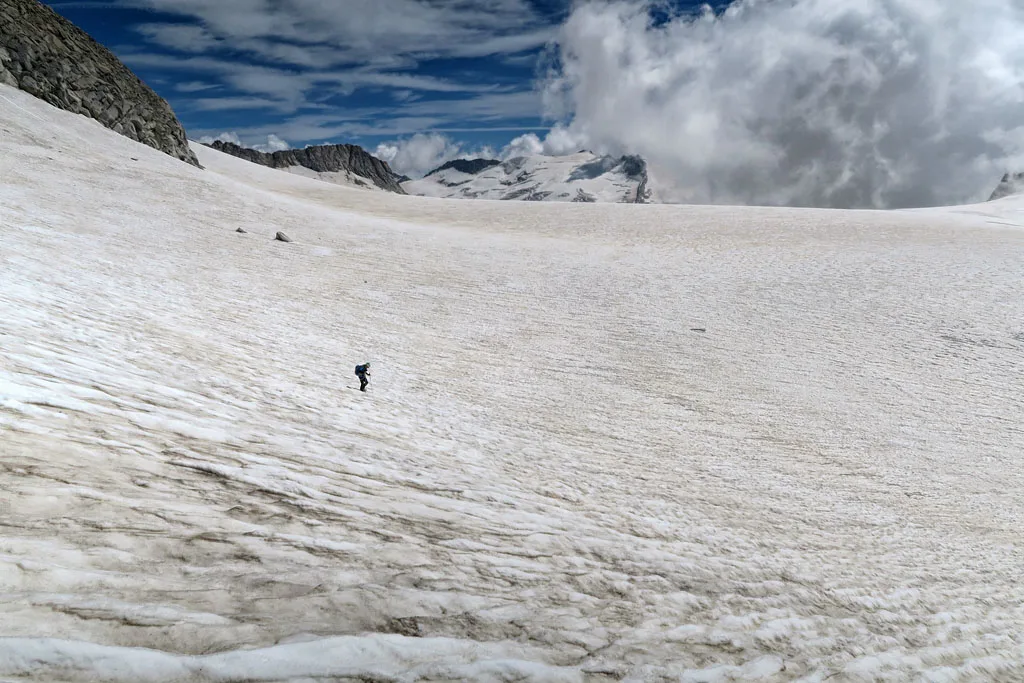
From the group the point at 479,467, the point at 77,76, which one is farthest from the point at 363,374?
the point at 77,76

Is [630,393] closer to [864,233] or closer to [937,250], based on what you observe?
[937,250]

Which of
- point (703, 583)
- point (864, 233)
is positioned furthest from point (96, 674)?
point (864, 233)

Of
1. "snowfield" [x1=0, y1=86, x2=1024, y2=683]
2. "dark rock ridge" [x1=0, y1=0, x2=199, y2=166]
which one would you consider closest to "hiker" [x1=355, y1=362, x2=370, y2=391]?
"snowfield" [x1=0, y1=86, x2=1024, y2=683]

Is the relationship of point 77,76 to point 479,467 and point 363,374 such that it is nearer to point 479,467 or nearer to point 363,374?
point 363,374

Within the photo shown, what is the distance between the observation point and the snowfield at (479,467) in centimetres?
374

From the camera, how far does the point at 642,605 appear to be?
4.85 meters

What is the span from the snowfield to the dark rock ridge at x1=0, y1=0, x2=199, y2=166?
17.2 metres

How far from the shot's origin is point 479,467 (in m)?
7.18

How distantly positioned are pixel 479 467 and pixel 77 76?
3863 centimetres

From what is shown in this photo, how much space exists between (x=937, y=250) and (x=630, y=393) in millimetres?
18204

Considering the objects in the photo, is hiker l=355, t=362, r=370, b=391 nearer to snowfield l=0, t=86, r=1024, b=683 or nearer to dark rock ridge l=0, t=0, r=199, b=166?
snowfield l=0, t=86, r=1024, b=683

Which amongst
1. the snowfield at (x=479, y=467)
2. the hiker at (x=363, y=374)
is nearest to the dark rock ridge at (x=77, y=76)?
the snowfield at (x=479, y=467)

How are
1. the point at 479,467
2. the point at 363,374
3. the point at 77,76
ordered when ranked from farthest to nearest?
the point at 77,76
the point at 363,374
the point at 479,467

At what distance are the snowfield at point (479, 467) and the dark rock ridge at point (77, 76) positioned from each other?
17.2 m
